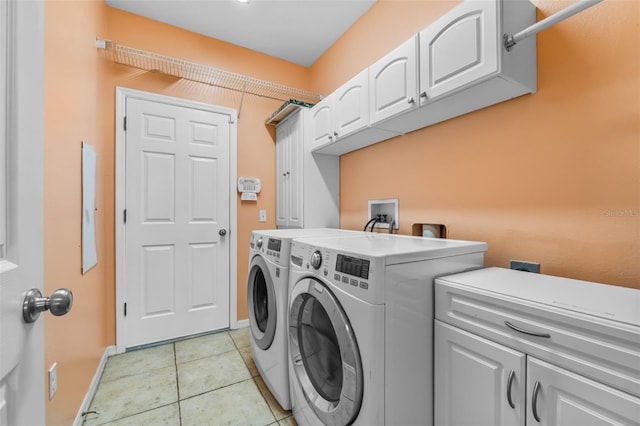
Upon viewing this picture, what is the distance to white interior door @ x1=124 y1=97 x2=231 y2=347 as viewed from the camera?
231cm

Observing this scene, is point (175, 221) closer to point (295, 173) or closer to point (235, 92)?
point (295, 173)

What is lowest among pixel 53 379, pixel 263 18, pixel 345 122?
pixel 53 379

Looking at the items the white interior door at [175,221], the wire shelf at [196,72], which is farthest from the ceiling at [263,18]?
the white interior door at [175,221]

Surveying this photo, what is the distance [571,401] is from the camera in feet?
2.53

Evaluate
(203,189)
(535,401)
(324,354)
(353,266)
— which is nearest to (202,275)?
(203,189)

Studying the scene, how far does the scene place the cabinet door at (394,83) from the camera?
150 centimetres

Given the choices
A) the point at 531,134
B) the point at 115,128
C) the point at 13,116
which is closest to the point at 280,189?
the point at 115,128

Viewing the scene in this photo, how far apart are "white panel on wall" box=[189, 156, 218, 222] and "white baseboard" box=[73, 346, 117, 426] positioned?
3.95 feet

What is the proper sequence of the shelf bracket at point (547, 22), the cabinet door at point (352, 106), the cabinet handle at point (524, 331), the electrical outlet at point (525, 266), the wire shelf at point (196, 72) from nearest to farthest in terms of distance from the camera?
the cabinet handle at point (524, 331) → the shelf bracket at point (547, 22) → the electrical outlet at point (525, 266) → the cabinet door at point (352, 106) → the wire shelf at point (196, 72)

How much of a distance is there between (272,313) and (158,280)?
138cm

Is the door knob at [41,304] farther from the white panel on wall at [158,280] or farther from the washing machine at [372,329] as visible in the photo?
the white panel on wall at [158,280]

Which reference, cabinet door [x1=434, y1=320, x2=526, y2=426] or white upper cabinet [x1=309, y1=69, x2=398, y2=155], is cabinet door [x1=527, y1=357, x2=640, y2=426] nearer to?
cabinet door [x1=434, y1=320, x2=526, y2=426]

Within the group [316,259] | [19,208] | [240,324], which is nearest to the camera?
[19,208]

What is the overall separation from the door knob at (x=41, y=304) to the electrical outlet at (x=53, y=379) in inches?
35.4
